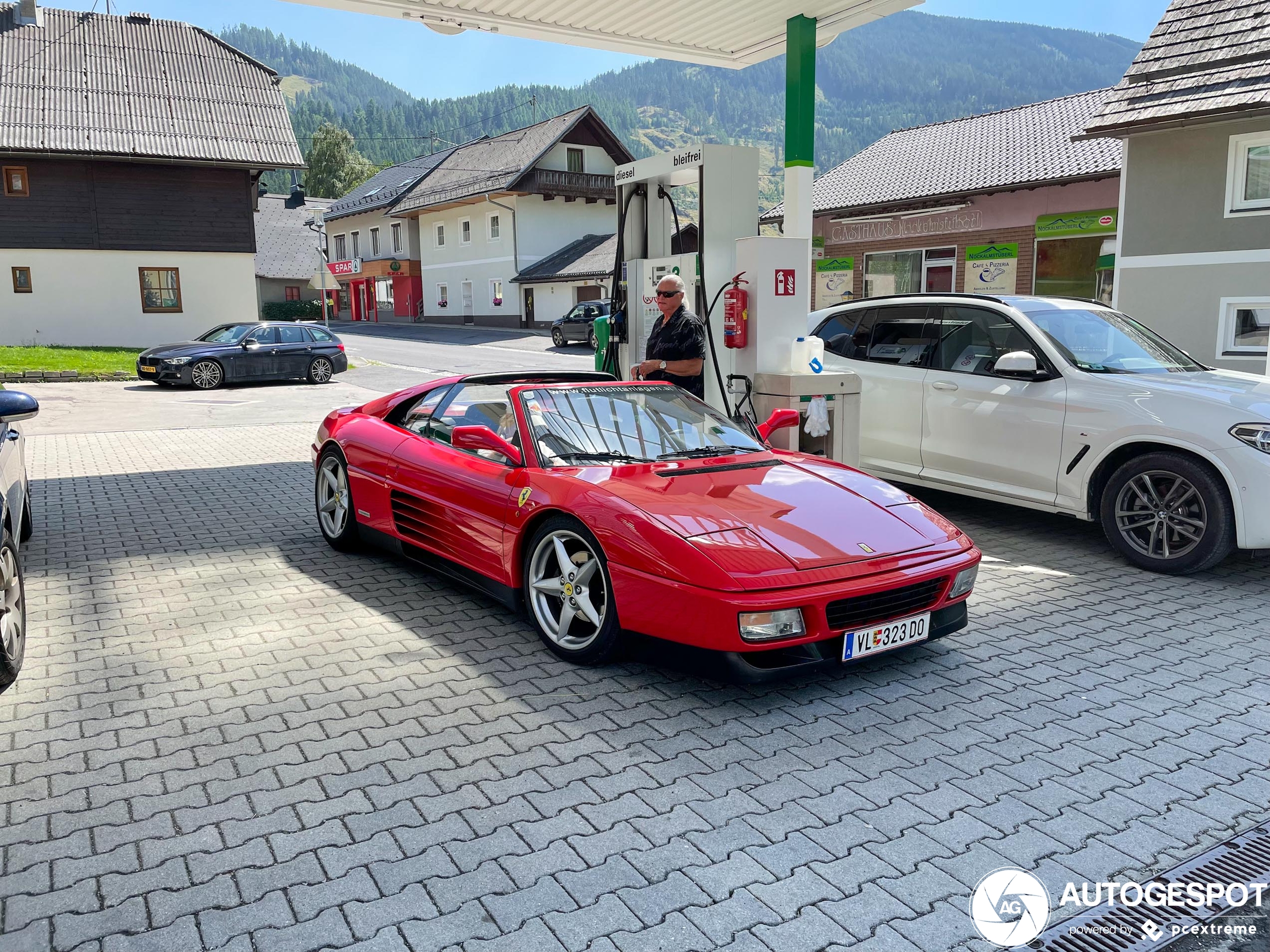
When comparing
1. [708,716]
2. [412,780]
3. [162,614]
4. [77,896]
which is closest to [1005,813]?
[708,716]

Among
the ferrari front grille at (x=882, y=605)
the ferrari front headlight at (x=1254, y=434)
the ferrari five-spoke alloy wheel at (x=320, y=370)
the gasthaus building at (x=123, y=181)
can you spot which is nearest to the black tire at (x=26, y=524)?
the ferrari front grille at (x=882, y=605)

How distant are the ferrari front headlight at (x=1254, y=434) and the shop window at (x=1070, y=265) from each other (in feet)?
58.5

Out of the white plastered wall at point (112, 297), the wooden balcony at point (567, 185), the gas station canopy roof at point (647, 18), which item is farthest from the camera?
the wooden balcony at point (567, 185)

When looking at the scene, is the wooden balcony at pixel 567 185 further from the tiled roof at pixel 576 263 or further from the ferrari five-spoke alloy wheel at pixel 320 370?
the ferrari five-spoke alloy wheel at pixel 320 370

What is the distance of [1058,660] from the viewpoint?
15.4 feet

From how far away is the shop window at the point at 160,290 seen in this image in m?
29.1

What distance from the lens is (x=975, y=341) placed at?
7.43 meters

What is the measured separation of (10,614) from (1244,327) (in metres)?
16.9

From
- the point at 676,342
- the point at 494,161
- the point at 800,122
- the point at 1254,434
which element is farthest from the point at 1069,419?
→ the point at 494,161

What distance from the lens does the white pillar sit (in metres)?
10.9

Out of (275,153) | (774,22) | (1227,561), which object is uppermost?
(275,153)

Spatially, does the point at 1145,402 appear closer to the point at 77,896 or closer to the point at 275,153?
the point at 77,896

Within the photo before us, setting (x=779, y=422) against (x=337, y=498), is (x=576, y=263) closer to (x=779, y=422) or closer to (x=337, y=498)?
(x=337, y=498)

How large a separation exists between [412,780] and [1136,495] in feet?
16.7
